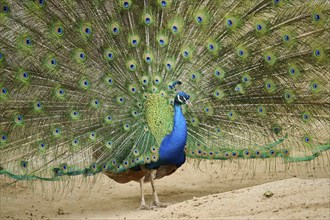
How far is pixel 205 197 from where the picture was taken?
7.20 metres

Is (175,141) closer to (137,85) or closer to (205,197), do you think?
(137,85)

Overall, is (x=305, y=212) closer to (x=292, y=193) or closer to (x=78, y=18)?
(x=292, y=193)

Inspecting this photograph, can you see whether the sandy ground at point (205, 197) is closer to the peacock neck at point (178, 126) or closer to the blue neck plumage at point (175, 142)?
the blue neck plumage at point (175, 142)

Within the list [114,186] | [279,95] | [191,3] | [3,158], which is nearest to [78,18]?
[191,3]

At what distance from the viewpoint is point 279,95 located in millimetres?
8188

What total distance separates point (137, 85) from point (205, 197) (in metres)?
1.82

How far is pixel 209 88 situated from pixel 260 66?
2.13 feet

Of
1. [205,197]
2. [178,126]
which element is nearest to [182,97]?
[178,126]

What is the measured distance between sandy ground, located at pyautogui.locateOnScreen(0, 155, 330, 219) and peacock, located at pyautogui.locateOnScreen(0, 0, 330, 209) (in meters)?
0.62

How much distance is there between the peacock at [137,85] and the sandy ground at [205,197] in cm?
62

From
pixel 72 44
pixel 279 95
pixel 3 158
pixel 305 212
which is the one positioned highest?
pixel 72 44

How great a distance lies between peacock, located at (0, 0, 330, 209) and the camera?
8117 mm

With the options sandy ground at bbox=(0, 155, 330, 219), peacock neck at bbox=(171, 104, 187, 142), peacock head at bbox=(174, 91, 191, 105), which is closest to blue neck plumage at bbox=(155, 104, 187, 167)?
peacock neck at bbox=(171, 104, 187, 142)

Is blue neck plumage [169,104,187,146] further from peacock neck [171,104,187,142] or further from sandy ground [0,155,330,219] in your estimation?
sandy ground [0,155,330,219]
